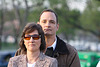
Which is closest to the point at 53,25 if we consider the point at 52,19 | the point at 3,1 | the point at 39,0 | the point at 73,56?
the point at 52,19

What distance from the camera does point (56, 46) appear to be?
2.70 m

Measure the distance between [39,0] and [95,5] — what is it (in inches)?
321

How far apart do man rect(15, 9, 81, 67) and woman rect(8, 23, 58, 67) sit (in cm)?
41

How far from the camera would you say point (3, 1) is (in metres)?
26.1

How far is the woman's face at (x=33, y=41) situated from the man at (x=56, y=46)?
453 mm

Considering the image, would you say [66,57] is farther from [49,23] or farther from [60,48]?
[49,23]

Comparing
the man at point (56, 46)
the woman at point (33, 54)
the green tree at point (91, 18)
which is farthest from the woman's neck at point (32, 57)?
the green tree at point (91, 18)

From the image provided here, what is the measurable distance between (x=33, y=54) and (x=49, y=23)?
0.61m

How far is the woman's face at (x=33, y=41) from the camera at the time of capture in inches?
84.4

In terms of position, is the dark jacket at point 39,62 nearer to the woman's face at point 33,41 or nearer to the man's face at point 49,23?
the woman's face at point 33,41

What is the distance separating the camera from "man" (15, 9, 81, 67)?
8.49ft

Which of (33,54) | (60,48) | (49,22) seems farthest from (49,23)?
(33,54)

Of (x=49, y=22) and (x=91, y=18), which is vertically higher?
(x=91, y=18)

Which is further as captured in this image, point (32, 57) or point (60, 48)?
point (60, 48)
